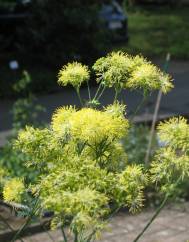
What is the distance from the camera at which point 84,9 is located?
1431 cm

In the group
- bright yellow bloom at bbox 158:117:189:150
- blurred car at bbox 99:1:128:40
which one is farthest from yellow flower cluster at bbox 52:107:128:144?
blurred car at bbox 99:1:128:40

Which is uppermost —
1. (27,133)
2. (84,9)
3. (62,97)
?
(84,9)

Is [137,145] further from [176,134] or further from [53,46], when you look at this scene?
[53,46]

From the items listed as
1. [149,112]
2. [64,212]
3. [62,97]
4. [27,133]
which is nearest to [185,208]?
[149,112]

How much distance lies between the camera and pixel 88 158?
85.9 inches

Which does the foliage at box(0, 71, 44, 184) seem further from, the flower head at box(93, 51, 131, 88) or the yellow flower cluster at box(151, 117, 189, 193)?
the yellow flower cluster at box(151, 117, 189, 193)

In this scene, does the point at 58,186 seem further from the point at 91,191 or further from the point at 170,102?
the point at 170,102

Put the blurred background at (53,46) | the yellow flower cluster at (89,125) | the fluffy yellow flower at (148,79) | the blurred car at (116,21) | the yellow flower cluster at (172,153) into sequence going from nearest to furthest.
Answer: the yellow flower cluster at (89,125)
the yellow flower cluster at (172,153)
the fluffy yellow flower at (148,79)
the blurred background at (53,46)
the blurred car at (116,21)

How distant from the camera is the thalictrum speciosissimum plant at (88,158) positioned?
5.96 feet

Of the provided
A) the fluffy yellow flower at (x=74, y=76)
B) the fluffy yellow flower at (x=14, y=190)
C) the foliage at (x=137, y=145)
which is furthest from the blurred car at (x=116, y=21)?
the fluffy yellow flower at (x=14, y=190)

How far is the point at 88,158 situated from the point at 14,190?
258mm

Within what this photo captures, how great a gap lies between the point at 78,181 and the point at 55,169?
0.66ft

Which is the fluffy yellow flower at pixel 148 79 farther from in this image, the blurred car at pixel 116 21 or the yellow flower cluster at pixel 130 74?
the blurred car at pixel 116 21

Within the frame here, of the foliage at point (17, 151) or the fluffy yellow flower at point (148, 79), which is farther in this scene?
the foliage at point (17, 151)
